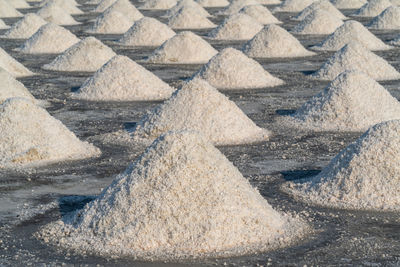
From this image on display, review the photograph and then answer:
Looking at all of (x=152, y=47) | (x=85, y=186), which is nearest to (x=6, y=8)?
(x=152, y=47)

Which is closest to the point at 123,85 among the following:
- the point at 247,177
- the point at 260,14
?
the point at 247,177

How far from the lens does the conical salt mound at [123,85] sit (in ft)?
46.8

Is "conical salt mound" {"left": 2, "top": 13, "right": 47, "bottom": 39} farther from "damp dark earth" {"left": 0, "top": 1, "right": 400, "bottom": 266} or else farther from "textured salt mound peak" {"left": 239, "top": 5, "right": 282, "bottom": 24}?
"damp dark earth" {"left": 0, "top": 1, "right": 400, "bottom": 266}

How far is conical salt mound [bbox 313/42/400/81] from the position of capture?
16.1 meters

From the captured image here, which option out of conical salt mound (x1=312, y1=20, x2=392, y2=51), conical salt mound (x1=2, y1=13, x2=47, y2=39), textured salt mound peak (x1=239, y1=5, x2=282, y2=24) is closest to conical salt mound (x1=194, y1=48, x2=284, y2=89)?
conical salt mound (x1=312, y1=20, x2=392, y2=51)

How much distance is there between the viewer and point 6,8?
3030 cm

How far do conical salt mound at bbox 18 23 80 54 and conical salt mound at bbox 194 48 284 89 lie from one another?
614 cm

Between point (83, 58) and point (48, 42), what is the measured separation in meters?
3.25

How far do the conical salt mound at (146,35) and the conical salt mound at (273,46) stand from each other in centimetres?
304

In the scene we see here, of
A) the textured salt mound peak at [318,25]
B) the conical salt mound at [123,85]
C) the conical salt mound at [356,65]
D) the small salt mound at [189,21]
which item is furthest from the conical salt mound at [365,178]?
the small salt mound at [189,21]

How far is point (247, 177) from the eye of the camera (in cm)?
910

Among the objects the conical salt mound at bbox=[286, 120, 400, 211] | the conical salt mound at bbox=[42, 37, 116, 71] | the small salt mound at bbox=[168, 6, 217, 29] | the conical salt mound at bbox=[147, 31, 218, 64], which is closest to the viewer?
the conical salt mound at bbox=[286, 120, 400, 211]

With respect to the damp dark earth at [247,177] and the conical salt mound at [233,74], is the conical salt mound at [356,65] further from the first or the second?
the conical salt mound at [233,74]

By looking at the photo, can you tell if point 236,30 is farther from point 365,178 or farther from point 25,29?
point 365,178
